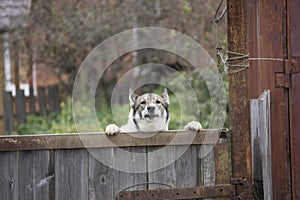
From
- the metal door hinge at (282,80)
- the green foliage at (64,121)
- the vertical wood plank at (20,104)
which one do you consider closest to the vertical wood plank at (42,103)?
the green foliage at (64,121)

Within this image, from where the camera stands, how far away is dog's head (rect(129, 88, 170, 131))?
4648 mm

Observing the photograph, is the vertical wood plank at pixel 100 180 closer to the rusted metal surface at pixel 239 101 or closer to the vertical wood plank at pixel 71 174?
the vertical wood plank at pixel 71 174

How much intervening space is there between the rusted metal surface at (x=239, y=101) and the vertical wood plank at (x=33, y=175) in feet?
3.79

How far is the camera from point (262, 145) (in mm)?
3607

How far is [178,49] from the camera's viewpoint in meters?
11.0

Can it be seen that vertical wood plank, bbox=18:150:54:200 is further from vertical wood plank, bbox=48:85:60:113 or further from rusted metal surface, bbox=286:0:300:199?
vertical wood plank, bbox=48:85:60:113

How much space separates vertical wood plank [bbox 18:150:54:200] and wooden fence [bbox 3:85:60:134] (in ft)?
22.9

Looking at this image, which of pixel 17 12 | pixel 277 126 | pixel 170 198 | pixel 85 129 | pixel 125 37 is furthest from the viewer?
pixel 125 37

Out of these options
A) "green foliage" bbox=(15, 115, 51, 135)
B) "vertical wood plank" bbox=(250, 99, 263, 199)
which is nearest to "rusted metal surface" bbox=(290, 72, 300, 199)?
"vertical wood plank" bbox=(250, 99, 263, 199)

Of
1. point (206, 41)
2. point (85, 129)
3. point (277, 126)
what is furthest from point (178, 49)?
point (277, 126)

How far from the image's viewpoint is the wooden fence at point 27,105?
10.4 m

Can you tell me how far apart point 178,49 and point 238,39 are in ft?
24.8

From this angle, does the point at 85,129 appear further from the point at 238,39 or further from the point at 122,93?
the point at 238,39

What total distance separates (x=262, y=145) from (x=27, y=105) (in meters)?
8.18
